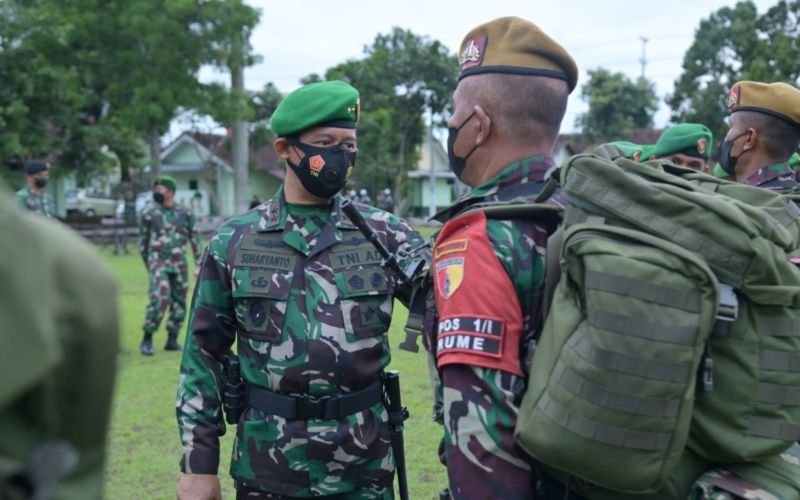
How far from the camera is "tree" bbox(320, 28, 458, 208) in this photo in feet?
126

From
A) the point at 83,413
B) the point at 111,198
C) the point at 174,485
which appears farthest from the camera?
the point at 111,198

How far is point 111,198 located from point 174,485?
39.5m

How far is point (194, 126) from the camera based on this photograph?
103 ft

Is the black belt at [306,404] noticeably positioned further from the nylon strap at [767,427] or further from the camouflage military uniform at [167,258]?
the camouflage military uniform at [167,258]

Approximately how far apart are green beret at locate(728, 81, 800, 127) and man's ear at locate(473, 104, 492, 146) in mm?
2175

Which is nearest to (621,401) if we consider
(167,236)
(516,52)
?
(516,52)

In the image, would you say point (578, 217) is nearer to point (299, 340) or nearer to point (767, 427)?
point (767, 427)

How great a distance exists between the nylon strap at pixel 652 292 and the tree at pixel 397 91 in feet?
119

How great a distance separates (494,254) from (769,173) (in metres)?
2.37

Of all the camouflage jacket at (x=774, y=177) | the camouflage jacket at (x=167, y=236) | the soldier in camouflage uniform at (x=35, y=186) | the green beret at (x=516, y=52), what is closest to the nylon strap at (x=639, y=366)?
the green beret at (x=516, y=52)

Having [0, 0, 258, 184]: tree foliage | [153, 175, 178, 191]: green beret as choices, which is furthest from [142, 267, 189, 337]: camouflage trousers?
[0, 0, 258, 184]: tree foliage

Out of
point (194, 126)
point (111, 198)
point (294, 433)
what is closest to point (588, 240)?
point (294, 433)

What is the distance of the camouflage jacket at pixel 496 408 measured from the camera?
5.74 ft

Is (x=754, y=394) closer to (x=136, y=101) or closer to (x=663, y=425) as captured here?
(x=663, y=425)
